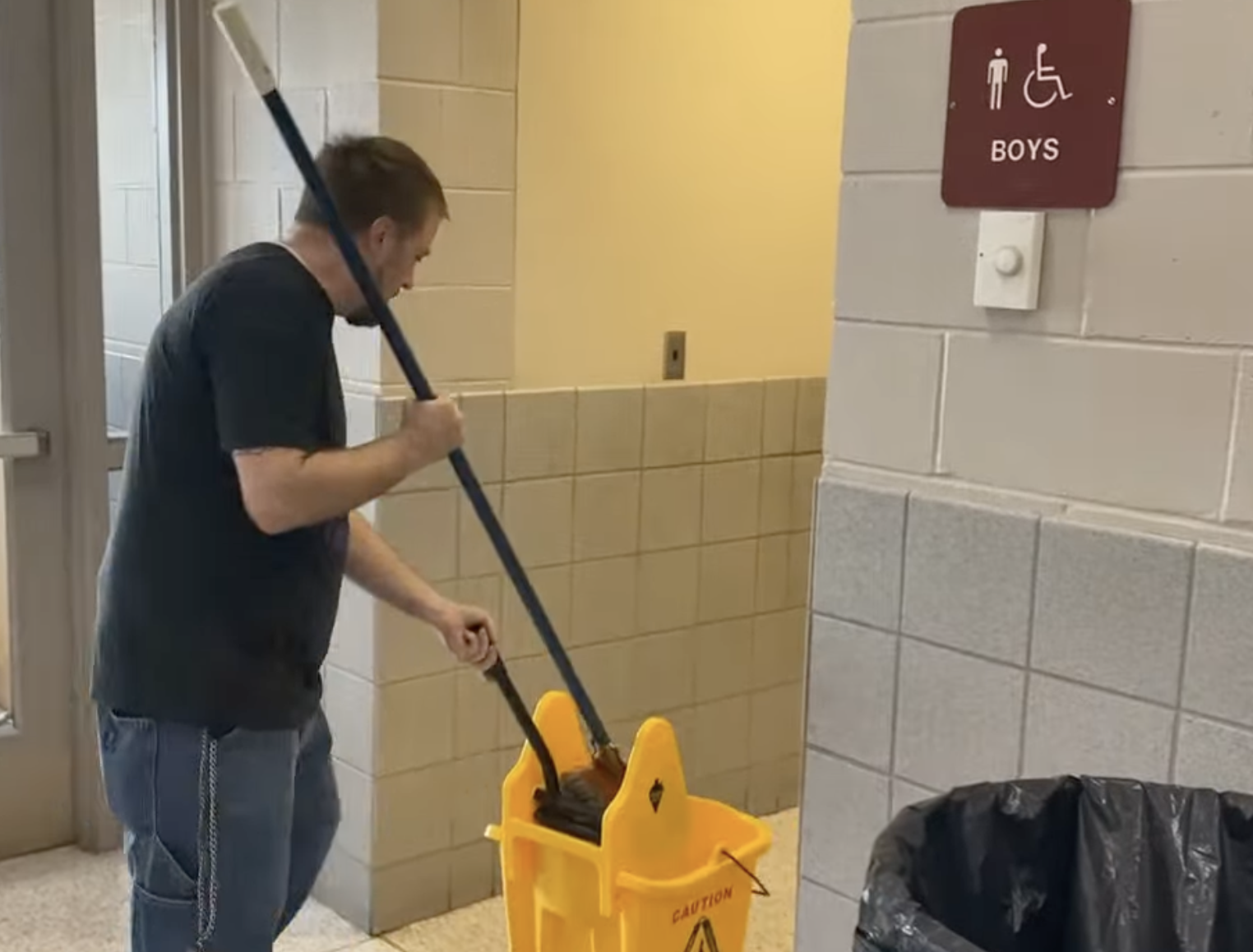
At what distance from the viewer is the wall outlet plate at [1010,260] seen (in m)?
1.72

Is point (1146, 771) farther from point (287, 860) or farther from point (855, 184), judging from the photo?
point (287, 860)

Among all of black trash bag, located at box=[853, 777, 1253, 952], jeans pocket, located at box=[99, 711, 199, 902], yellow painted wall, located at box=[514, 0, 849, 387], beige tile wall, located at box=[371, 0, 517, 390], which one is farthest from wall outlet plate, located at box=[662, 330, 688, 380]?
black trash bag, located at box=[853, 777, 1253, 952]

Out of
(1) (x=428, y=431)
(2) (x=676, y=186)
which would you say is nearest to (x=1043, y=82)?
(1) (x=428, y=431)

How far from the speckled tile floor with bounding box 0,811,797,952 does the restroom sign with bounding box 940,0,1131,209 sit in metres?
1.60

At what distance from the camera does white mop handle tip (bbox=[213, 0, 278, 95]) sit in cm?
172

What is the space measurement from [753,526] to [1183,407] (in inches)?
63.0

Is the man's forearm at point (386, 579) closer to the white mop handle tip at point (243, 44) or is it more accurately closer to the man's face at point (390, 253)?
the man's face at point (390, 253)

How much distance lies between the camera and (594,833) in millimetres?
1948

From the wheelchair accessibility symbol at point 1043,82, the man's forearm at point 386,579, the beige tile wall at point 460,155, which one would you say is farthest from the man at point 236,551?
the wheelchair accessibility symbol at point 1043,82

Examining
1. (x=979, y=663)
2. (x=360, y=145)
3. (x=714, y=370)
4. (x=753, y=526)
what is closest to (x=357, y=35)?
(x=360, y=145)

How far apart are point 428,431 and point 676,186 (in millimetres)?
1345

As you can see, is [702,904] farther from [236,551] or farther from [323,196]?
[323,196]

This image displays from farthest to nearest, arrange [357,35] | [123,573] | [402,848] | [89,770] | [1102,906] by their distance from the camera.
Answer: [89,770]
[402,848]
[357,35]
[123,573]
[1102,906]

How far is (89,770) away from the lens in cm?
302
